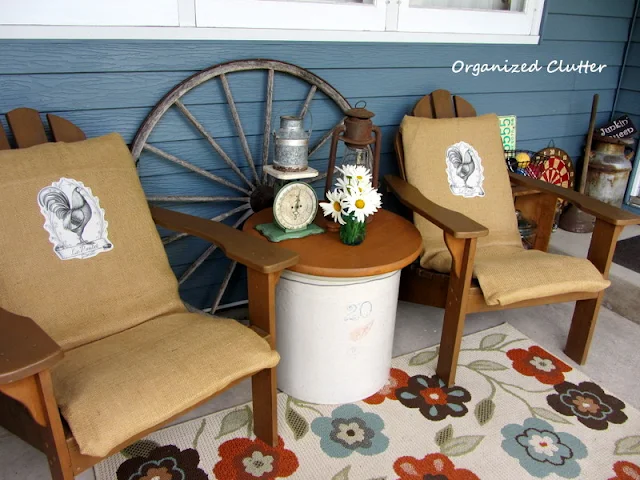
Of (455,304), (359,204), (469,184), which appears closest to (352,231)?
(359,204)

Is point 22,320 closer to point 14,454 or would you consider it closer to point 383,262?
point 14,454

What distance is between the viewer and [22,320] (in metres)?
1.24

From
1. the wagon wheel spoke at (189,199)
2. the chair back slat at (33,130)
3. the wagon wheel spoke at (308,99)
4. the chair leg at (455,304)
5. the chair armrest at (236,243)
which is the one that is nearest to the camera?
the chair armrest at (236,243)

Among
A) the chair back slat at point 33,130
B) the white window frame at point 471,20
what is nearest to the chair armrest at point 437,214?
the white window frame at point 471,20

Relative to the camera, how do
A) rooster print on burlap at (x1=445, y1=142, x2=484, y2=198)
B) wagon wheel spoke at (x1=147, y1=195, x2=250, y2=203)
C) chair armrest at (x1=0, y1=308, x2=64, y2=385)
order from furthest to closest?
rooster print on burlap at (x1=445, y1=142, x2=484, y2=198)
wagon wheel spoke at (x1=147, y1=195, x2=250, y2=203)
chair armrest at (x1=0, y1=308, x2=64, y2=385)

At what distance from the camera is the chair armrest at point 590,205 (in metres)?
1.99

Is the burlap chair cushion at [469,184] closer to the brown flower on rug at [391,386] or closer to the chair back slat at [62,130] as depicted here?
the brown flower on rug at [391,386]

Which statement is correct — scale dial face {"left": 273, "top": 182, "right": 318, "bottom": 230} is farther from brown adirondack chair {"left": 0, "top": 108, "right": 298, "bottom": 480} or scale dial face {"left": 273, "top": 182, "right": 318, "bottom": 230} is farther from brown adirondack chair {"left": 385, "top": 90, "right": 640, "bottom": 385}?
brown adirondack chair {"left": 385, "top": 90, "right": 640, "bottom": 385}

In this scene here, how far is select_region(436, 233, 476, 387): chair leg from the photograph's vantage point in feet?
6.08

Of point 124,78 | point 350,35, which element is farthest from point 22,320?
point 350,35

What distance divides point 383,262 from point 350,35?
44.3 inches

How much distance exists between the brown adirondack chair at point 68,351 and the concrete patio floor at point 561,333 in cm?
43

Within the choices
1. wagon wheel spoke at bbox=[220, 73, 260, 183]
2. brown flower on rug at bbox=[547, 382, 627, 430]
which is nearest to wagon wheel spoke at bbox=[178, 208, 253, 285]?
wagon wheel spoke at bbox=[220, 73, 260, 183]

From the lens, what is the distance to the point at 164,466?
1678 millimetres
